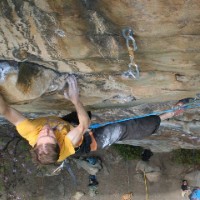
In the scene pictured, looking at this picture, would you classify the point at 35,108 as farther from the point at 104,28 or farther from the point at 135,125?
the point at 104,28

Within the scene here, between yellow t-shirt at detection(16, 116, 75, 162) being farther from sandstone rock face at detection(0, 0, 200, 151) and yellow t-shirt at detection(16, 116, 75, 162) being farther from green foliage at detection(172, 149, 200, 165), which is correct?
green foliage at detection(172, 149, 200, 165)

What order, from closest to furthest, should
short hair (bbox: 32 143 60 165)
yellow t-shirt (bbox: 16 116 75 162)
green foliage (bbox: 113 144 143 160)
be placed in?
short hair (bbox: 32 143 60 165) → yellow t-shirt (bbox: 16 116 75 162) → green foliage (bbox: 113 144 143 160)

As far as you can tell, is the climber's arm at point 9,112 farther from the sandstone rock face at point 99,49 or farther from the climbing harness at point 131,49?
the climbing harness at point 131,49

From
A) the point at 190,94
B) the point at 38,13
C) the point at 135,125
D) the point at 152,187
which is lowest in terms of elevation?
the point at 152,187

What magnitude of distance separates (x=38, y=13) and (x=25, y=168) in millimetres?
7249

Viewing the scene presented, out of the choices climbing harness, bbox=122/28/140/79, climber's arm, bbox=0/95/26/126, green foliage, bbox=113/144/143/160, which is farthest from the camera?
green foliage, bbox=113/144/143/160

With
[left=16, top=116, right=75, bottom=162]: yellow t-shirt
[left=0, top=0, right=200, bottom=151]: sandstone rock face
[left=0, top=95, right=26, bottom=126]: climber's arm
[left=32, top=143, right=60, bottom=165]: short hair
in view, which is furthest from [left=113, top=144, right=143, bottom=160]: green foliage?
[left=32, top=143, right=60, bottom=165]: short hair

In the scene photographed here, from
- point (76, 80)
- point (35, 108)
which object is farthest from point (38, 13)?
point (35, 108)

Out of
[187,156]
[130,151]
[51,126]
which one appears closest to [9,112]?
[51,126]

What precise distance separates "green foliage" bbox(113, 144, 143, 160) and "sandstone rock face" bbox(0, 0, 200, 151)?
15.2 feet

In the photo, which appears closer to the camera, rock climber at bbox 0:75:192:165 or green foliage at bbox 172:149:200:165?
rock climber at bbox 0:75:192:165

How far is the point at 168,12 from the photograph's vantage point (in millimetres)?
2586

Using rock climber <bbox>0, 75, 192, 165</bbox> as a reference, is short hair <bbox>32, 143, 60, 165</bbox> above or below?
below

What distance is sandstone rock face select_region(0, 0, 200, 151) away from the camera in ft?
8.80
